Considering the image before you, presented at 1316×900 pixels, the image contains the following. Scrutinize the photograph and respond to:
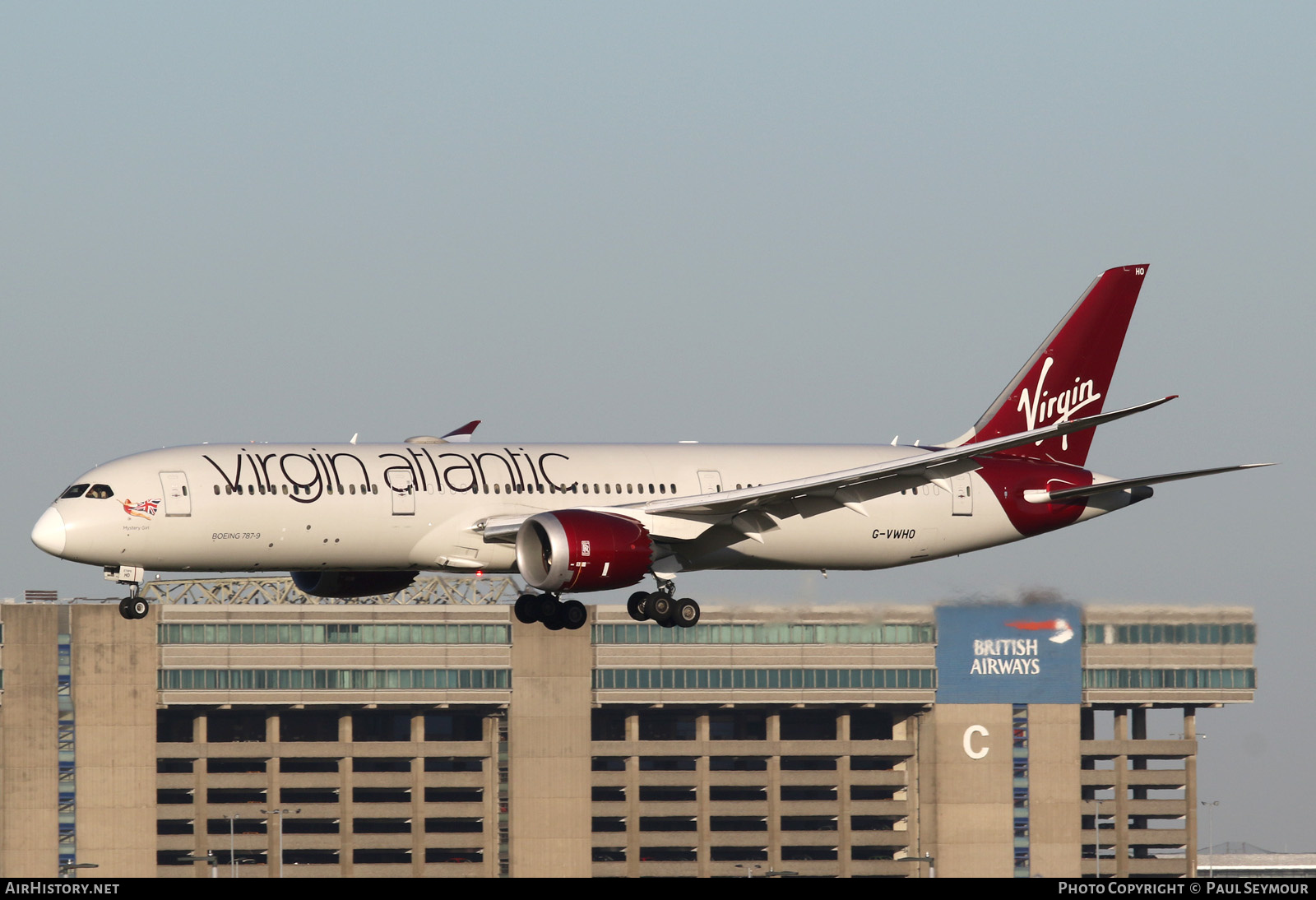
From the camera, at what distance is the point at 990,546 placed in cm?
6400

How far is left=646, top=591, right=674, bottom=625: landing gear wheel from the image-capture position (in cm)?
5853

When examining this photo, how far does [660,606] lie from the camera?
58.7 m

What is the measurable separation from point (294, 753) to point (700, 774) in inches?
1572

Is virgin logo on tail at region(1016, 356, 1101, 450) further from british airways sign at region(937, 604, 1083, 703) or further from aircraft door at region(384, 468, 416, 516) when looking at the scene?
british airways sign at region(937, 604, 1083, 703)

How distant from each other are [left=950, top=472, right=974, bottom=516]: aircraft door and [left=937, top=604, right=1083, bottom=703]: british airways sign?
123 m

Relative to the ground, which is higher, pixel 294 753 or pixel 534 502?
pixel 534 502

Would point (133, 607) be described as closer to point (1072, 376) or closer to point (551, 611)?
point (551, 611)

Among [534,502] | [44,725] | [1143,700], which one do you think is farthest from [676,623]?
[1143,700]

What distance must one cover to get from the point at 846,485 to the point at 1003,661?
428 feet

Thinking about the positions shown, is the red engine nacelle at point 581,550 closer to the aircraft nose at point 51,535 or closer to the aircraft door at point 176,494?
the aircraft door at point 176,494

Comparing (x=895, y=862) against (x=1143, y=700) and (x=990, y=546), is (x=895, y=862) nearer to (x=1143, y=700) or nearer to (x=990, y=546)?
(x=1143, y=700)

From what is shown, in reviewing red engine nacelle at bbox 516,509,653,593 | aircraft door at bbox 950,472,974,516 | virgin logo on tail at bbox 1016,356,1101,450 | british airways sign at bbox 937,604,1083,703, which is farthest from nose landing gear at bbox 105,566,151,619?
british airways sign at bbox 937,604,1083,703

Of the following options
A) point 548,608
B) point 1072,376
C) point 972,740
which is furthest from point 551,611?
point 972,740

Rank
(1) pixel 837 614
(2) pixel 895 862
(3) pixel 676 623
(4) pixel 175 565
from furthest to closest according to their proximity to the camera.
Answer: (2) pixel 895 862
(1) pixel 837 614
(3) pixel 676 623
(4) pixel 175 565
